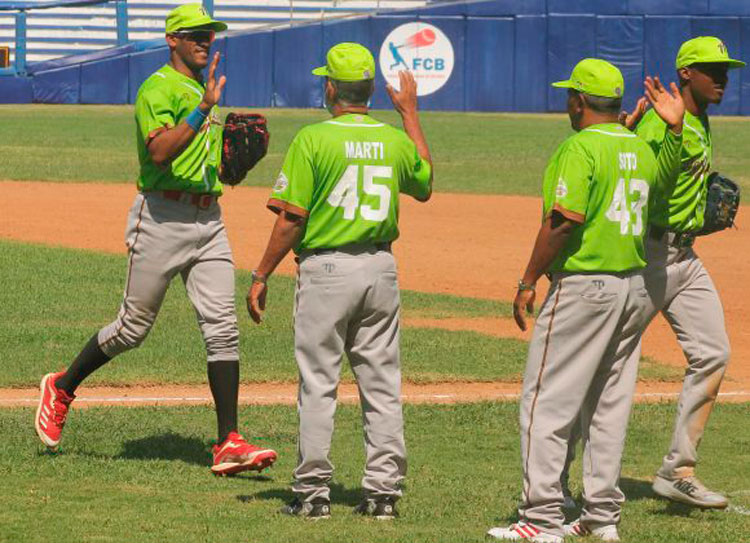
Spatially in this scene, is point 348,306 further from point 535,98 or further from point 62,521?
point 535,98

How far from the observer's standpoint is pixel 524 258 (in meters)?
16.1

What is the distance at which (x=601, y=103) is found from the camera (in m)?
5.93

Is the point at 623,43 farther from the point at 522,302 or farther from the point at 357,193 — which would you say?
the point at 522,302

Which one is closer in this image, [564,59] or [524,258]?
[524,258]

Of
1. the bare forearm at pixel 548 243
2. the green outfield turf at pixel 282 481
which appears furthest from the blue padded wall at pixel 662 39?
the bare forearm at pixel 548 243

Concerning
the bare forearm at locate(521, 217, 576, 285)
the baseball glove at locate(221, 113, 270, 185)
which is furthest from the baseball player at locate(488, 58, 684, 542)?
the baseball glove at locate(221, 113, 270, 185)

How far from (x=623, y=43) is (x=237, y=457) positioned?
30.4m

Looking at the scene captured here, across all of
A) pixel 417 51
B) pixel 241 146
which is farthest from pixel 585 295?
pixel 417 51

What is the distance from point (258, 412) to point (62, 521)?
2767 millimetres

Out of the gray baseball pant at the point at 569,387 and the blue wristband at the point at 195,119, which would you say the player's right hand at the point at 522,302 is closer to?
the gray baseball pant at the point at 569,387

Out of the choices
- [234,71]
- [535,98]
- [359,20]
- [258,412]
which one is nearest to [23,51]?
[234,71]

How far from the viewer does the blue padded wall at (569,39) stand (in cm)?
3588

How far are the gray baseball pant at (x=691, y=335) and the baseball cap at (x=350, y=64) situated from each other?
4.96 ft

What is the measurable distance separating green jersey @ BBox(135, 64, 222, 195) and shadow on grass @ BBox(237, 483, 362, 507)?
1518mm
